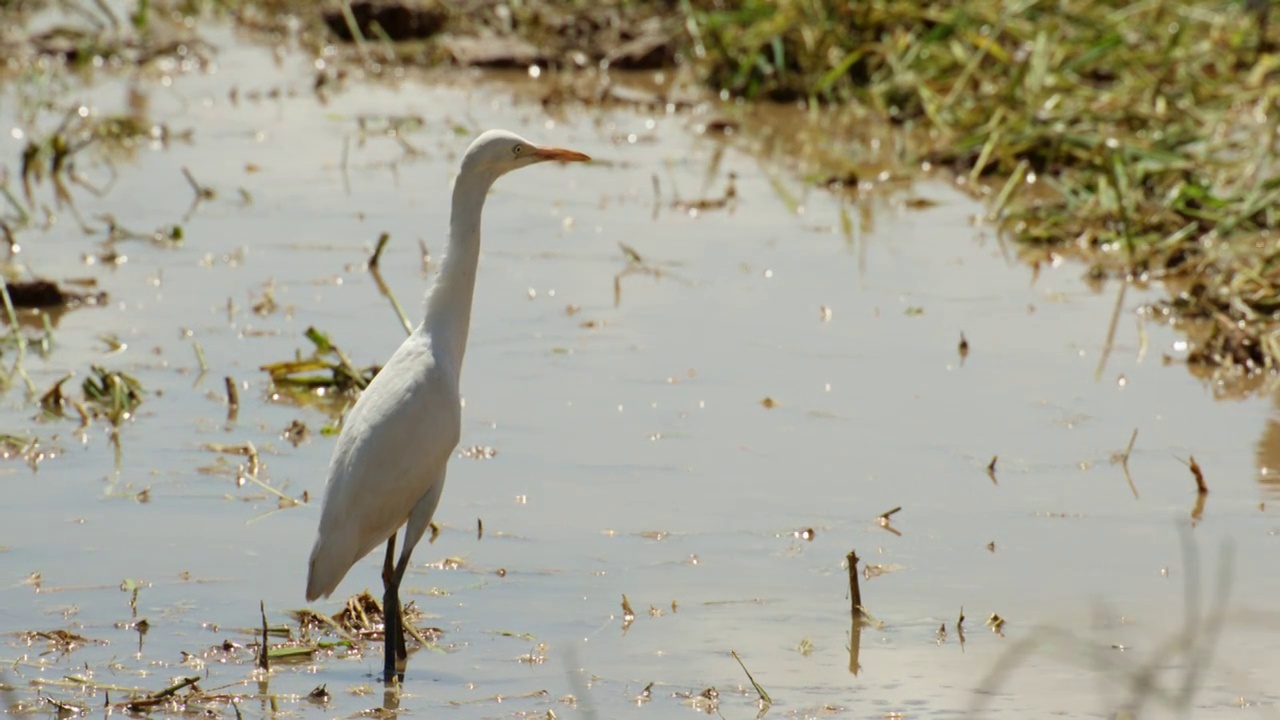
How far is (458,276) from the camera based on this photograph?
4684mm

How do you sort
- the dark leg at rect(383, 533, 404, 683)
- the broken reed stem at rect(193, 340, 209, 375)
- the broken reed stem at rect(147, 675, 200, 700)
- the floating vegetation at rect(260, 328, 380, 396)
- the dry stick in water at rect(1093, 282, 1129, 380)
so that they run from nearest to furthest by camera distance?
1. the broken reed stem at rect(147, 675, 200, 700)
2. the dark leg at rect(383, 533, 404, 683)
3. the floating vegetation at rect(260, 328, 380, 396)
4. the broken reed stem at rect(193, 340, 209, 375)
5. the dry stick in water at rect(1093, 282, 1129, 380)

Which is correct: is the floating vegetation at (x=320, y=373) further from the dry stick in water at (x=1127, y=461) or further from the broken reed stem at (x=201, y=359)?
the dry stick in water at (x=1127, y=461)

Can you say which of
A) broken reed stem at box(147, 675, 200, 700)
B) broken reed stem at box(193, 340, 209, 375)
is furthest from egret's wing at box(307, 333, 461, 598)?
broken reed stem at box(193, 340, 209, 375)

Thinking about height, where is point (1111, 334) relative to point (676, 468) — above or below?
above

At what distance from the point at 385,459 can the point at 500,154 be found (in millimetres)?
890

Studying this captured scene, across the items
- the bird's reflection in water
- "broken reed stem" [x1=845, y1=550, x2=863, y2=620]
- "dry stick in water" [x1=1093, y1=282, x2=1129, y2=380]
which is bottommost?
the bird's reflection in water

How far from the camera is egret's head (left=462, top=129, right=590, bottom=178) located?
15.3ft

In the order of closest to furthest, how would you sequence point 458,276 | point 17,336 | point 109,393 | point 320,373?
point 458,276 → point 109,393 → point 320,373 → point 17,336

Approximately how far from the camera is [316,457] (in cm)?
602

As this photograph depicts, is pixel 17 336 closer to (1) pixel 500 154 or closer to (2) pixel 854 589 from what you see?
(1) pixel 500 154

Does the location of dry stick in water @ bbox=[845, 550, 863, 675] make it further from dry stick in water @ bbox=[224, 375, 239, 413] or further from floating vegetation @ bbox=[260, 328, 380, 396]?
dry stick in water @ bbox=[224, 375, 239, 413]

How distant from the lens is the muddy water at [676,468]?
4.34m

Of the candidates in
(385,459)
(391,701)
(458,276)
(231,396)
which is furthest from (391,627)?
(231,396)

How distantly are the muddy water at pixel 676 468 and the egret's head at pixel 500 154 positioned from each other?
45.4 inches
